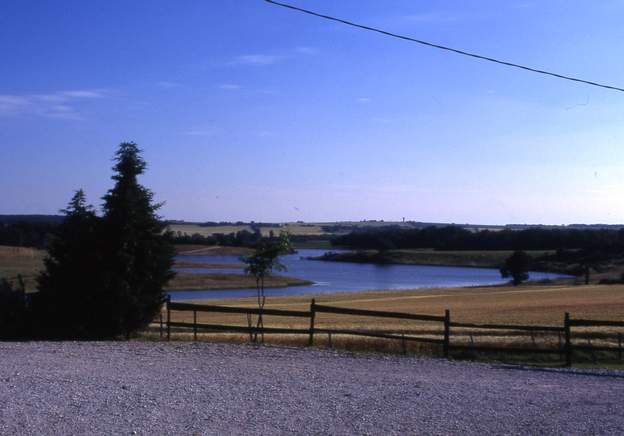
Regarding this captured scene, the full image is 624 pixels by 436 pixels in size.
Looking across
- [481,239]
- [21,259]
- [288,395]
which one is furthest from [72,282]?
[481,239]

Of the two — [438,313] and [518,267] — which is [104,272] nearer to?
[438,313]

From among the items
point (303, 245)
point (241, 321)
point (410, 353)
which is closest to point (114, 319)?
point (410, 353)

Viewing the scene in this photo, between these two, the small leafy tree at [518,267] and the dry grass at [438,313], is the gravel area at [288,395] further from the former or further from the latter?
the small leafy tree at [518,267]

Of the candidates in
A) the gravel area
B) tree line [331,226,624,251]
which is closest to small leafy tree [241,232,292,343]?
the gravel area

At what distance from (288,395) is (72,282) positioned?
1183 centimetres

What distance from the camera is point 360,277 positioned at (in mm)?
105938

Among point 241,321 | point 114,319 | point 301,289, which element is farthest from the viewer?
point 301,289

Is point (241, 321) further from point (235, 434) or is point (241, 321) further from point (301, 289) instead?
point (301, 289)

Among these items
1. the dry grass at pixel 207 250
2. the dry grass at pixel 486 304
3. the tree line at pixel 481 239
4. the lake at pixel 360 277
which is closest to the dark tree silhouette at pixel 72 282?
the dry grass at pixel 486 304

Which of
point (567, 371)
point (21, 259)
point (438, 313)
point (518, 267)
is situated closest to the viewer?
point (567, 371)

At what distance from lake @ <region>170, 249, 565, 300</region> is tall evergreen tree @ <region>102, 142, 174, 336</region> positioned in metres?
50.1

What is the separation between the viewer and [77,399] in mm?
11312

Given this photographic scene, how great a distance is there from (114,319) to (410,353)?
26.8 feet

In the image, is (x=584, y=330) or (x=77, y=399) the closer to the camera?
(x=77, y=399)
